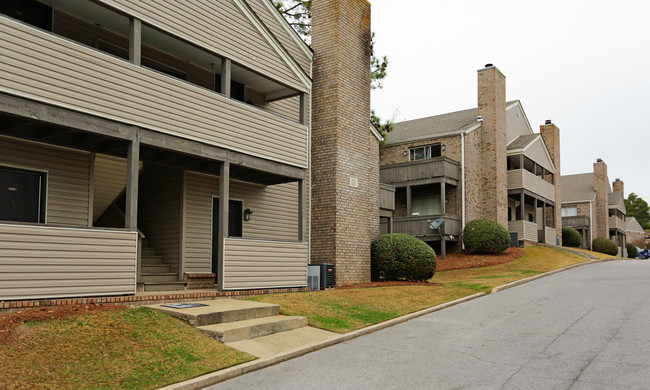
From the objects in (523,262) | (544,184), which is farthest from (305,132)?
(544,184)

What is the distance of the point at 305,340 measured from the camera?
9484 mm

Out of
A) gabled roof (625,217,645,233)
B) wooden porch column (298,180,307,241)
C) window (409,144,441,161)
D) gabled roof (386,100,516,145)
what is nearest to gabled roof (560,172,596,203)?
gabled roof (386,100,516,145)

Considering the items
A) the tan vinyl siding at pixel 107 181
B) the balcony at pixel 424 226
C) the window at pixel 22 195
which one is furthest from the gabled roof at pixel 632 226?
the window at pixel 22 195

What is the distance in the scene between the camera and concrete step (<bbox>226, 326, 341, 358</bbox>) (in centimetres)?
858

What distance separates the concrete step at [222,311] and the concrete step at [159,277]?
8.56 feet

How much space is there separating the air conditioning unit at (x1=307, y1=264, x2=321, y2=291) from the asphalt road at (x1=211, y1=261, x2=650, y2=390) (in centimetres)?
373

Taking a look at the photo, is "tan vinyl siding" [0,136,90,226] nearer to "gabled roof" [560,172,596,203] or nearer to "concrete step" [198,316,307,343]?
"concrete step" [198,316,307,343]

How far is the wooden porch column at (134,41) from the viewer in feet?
35.2

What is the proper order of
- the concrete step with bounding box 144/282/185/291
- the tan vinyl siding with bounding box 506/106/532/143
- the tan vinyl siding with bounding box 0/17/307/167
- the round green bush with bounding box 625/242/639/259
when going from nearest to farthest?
1. the tan vinyl siding with bounding box 0/17/307/167
2. the concrete step with bounding box 144/282/185/291
3. the tan vinyl siding with bounding box 506/106/532/143
4. the round green bush with bounding box 625/242/639/259

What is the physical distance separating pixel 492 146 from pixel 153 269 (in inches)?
892

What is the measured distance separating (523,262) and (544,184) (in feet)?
41.9

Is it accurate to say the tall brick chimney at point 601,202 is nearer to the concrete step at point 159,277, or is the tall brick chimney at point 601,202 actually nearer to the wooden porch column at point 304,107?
the wooden porch column at point 304,107

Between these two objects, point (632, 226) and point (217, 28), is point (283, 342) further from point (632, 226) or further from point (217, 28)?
point (632, 226)

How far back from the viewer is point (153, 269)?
1359cm
